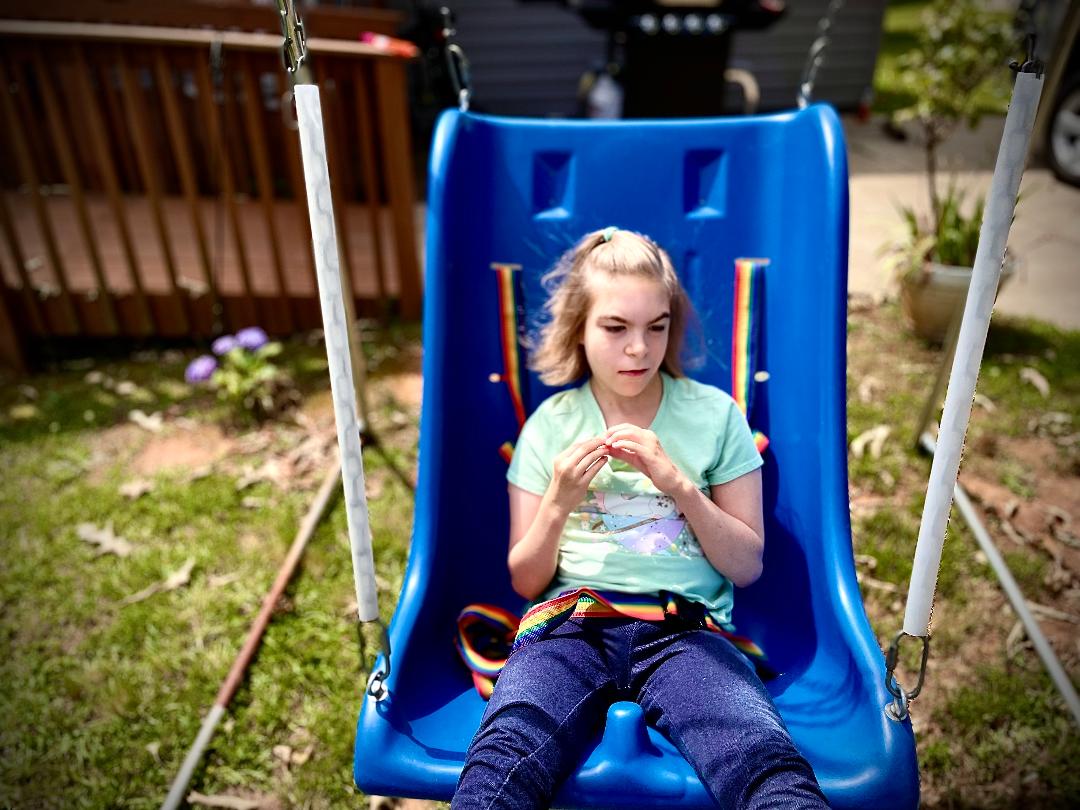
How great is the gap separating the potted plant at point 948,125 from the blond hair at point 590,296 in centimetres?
225

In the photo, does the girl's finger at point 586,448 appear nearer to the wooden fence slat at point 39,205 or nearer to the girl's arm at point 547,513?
the girl's arm at point 547,513

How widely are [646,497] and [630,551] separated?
0.38 feet

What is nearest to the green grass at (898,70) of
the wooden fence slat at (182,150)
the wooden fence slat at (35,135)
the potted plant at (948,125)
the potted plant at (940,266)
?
the potted plant at (948,125)

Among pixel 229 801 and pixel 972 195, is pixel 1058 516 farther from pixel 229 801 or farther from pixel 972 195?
pixel 972 195

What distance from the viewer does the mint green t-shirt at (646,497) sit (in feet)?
5.16

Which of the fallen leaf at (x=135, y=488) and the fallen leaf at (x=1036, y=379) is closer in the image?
the fallen leaf at (x=135, y=488)

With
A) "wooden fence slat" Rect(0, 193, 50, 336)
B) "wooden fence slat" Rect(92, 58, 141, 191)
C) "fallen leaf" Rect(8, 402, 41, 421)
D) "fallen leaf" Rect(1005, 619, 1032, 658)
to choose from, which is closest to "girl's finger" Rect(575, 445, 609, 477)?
"fallen leaf" Rect(1005, 619, 1032, 658)

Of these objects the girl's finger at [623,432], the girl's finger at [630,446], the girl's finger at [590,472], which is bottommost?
the girl's finger at [590,472]

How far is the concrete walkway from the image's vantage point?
428 cm

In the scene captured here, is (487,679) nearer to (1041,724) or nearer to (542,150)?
(542,150)

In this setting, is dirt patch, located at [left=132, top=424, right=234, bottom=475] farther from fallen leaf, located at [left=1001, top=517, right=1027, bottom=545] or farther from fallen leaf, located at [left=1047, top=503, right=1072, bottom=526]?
fallen leaf, located at [left=1047, top=503, right=1072, bottom=526]

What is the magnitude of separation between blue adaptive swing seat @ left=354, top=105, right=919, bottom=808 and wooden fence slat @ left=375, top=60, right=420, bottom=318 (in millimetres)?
1749

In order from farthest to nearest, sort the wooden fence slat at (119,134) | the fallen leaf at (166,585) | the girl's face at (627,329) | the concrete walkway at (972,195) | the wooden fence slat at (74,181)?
the wooden fence slat at (119,134), the concrete walkway at (972,195), the wooden fence slat at (74,181), the fallen leaf at (166,585), the girl's face at (627,329)

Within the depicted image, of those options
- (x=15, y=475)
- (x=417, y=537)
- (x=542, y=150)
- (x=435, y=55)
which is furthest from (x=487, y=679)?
→ (x=435, y=55)
